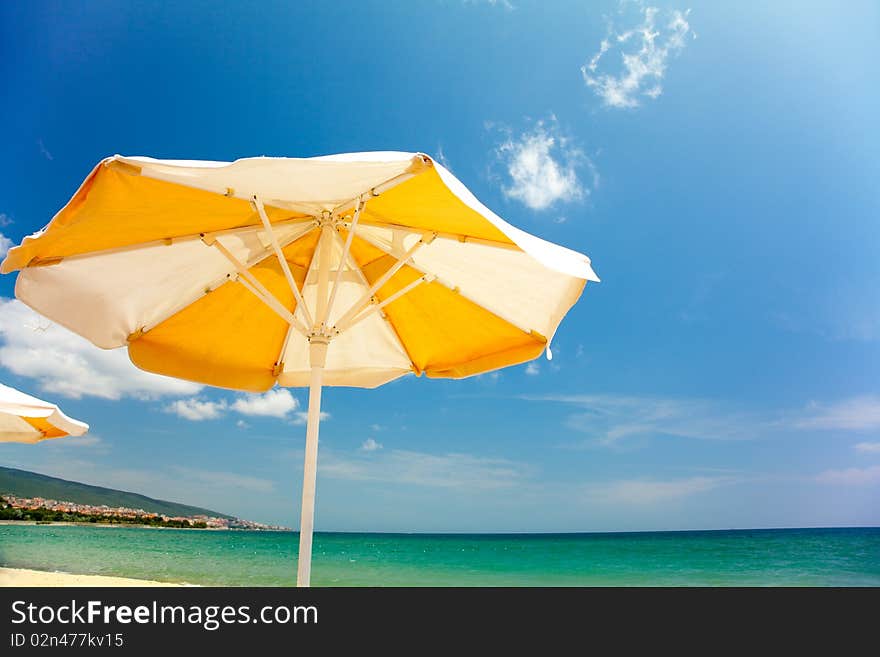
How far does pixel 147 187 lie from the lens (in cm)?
225

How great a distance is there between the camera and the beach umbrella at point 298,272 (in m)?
2.23

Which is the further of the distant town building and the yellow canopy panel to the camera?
the distant town building

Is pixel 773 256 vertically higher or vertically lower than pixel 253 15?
higher

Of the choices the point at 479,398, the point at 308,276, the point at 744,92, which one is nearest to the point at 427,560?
the point at 479,398

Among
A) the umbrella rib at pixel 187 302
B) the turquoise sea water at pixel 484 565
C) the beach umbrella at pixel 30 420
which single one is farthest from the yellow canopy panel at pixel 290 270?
the turquoise sea water at pixel 484 565

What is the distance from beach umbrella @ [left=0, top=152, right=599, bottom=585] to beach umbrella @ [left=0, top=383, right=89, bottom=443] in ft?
5.37

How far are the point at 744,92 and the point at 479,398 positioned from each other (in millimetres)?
31666

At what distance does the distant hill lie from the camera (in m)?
50.6

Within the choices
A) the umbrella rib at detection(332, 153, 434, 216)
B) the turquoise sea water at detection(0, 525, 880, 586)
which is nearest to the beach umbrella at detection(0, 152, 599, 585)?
the umbrella rib at detection(332, 153, 434, 216)

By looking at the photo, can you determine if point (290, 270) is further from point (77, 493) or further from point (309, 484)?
point (77, 493)

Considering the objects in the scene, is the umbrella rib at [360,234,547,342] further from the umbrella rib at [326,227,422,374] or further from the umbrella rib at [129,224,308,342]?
the umbrella rib at [129,224,308,342]

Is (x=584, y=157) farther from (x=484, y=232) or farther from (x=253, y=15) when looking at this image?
(x=484, y=232)

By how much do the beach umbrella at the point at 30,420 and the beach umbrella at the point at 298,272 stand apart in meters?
1.64

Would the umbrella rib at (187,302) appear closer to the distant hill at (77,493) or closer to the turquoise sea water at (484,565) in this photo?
the turquoise sea water at (484,565)
